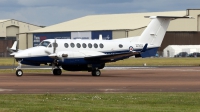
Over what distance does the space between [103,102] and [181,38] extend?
320ft

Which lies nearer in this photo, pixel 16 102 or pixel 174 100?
pixel 16 102

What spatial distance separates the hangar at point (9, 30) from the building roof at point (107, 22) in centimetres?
915

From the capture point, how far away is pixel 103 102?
21078mm

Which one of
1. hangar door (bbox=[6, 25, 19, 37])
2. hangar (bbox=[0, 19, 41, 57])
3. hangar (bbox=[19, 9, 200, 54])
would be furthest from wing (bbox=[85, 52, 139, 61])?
hangar door (bbox=[6, 25, 19, 37])

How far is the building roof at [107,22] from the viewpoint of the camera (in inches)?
4446

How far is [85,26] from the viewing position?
119 meters

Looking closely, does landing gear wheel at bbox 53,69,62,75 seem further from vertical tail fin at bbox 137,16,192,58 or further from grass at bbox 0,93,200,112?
grass at bbox 0,93,200,112

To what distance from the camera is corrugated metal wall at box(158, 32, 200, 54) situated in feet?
377

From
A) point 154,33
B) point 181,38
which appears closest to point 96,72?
point 154,33

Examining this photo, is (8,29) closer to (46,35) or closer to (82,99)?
(46,35)

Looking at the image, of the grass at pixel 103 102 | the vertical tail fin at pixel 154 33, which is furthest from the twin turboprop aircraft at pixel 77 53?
the grass at pixel 103 102

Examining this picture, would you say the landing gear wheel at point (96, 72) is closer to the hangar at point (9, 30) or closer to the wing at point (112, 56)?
the wing at point (112, 56)

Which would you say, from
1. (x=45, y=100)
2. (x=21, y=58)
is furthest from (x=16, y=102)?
(x=21, y=58)

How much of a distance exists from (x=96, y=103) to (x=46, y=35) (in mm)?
101592
